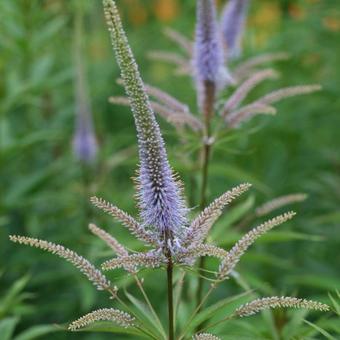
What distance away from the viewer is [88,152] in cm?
456

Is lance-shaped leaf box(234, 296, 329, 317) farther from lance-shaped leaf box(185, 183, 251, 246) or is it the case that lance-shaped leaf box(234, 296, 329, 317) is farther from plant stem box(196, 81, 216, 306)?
plant stem box(196, 81, 216, 306)

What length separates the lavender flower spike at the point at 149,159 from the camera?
1609 mm

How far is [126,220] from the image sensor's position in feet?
5.96

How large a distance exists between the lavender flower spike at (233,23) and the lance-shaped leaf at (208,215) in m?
1.89

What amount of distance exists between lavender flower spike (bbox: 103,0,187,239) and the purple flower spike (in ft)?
3.68

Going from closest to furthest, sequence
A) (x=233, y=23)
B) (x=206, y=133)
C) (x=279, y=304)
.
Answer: (x=279, y=304)
(x=206, y=133)
(x=233, y=23)

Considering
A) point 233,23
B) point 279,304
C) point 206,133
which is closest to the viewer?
point 279,304

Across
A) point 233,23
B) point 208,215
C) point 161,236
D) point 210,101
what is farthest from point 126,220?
point 233,23

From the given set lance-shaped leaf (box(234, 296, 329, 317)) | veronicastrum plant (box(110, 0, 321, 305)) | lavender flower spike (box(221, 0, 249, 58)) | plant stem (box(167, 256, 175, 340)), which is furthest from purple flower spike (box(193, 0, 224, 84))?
lance-shaped leaf (box(234, 296, 329, 317))

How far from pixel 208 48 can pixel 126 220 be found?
1311 mm

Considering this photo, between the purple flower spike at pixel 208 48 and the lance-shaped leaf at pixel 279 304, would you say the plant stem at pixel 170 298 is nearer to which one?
the lance-shaped leaf at pixel 279 304

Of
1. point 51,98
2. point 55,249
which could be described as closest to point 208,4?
point 55,249

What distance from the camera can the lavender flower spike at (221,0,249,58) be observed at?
11.6 feet

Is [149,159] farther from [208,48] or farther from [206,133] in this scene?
[208,48]
